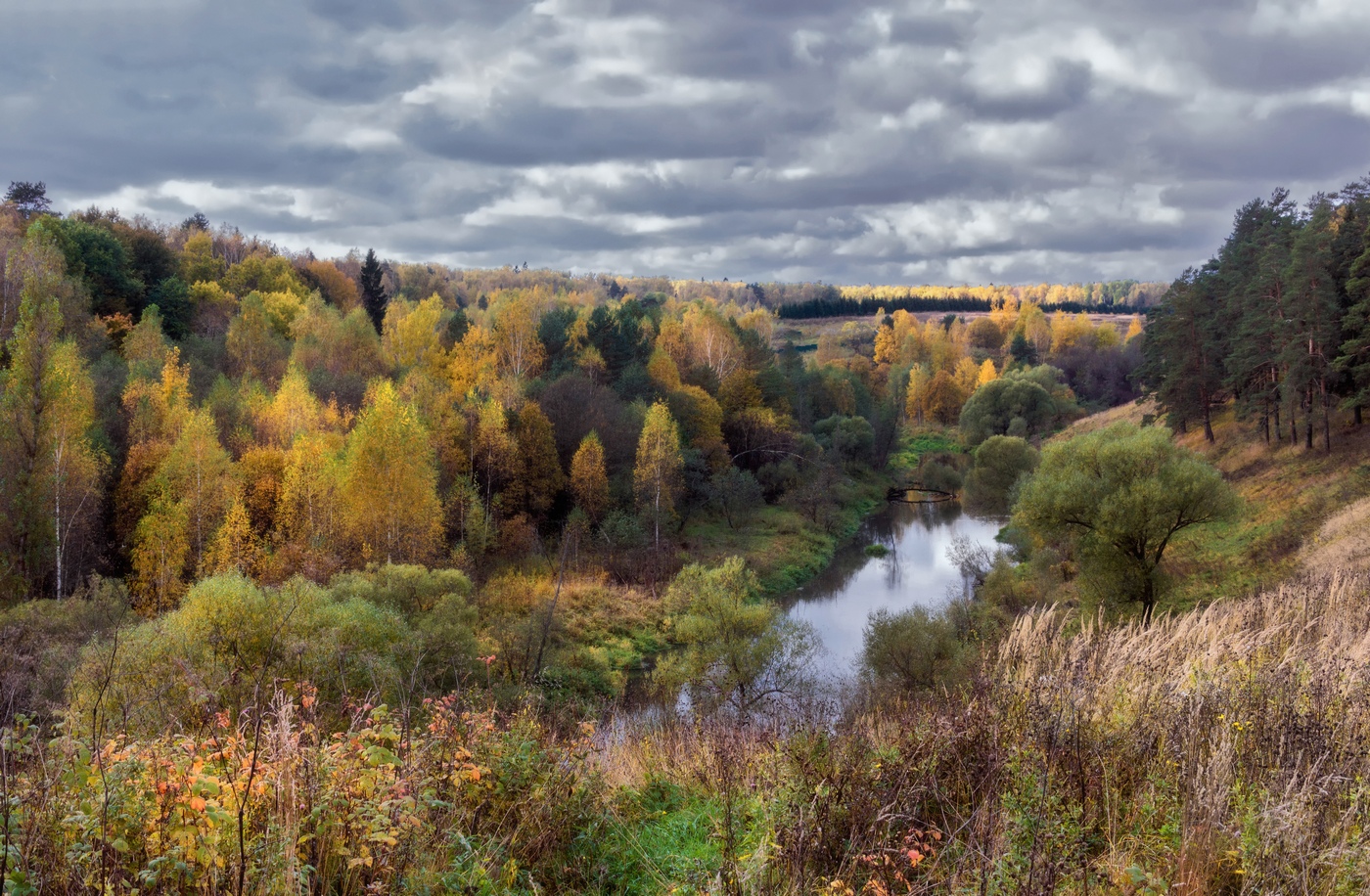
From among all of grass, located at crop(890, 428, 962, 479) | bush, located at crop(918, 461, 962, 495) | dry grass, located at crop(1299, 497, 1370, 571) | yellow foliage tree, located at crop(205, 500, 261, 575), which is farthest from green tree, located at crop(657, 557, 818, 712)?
grass, located at crop(890, 428, 962, 479)

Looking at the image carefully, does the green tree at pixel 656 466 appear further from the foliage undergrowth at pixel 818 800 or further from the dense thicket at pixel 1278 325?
the foliage undergrowth at pixel 818 800

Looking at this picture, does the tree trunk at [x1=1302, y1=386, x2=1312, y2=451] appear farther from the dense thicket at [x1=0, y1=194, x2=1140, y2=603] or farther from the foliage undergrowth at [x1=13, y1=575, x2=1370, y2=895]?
the foliage undergrowth at [x1=13, y1=575, x2=1370, y2=895]

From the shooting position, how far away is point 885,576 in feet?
144

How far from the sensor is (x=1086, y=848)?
4.52 meters

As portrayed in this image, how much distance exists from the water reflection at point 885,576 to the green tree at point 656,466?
9400 mm

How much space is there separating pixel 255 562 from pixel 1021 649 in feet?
102

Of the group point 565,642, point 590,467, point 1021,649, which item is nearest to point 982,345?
point 590,467

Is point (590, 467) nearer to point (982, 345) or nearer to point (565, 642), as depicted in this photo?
point (565, 642)

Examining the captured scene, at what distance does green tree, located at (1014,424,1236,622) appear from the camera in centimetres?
2644

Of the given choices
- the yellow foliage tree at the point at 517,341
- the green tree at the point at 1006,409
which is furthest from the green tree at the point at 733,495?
the green tree at the point at 1006,409

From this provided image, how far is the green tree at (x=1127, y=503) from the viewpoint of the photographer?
1041 inches

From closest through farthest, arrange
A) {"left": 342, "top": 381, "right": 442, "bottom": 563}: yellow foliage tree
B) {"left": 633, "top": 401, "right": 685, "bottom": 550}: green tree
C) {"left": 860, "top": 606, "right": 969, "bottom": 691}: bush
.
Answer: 1. {"left": 860, "top": 606, "right": 969, "bottom": 691}: bush
2. {"left": 342, "top": 381, "right": 442, "bottom": 563}: yellow foliage tree
3. {"left": 633, "top": 401, "right": 685, "bottom": 550}: green tree

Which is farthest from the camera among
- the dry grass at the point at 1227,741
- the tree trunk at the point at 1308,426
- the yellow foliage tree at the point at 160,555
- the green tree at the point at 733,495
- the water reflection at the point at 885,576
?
the green tree at the point at 733,495

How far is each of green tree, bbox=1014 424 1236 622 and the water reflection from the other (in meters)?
8.49
